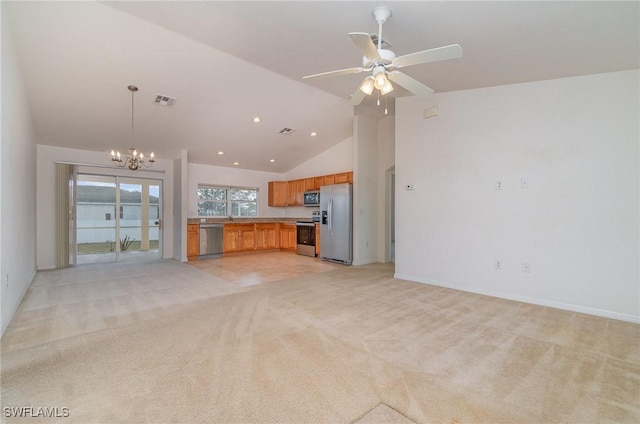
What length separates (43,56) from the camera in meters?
3.50

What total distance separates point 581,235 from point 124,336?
511cm

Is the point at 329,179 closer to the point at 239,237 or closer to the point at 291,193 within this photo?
the point at 291,193

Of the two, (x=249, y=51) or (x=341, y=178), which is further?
(x=341, y=178)

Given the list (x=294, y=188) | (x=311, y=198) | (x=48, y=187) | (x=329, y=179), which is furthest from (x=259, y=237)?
(x=48, y=187)

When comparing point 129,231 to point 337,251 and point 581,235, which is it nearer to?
point 337,251

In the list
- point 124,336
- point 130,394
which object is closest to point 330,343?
point 130,394

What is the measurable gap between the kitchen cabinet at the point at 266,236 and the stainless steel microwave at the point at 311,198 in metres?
1.43

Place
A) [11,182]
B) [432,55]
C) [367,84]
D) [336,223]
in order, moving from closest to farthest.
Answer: [432,55], [367,84], [11,182], [336,223]

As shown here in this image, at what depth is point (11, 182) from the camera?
3.14m

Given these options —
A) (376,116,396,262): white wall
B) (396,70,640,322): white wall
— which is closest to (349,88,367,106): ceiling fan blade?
(396,70,640,322): white wall

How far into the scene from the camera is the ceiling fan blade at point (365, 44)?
2.04m

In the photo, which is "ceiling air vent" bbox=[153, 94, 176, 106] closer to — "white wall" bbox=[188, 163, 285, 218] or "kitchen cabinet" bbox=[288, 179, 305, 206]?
"white wall" bbox=[188, 163, 285, 218]

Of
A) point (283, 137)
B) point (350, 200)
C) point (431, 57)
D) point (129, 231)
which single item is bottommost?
point (129, 231)

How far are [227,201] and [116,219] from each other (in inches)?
109
